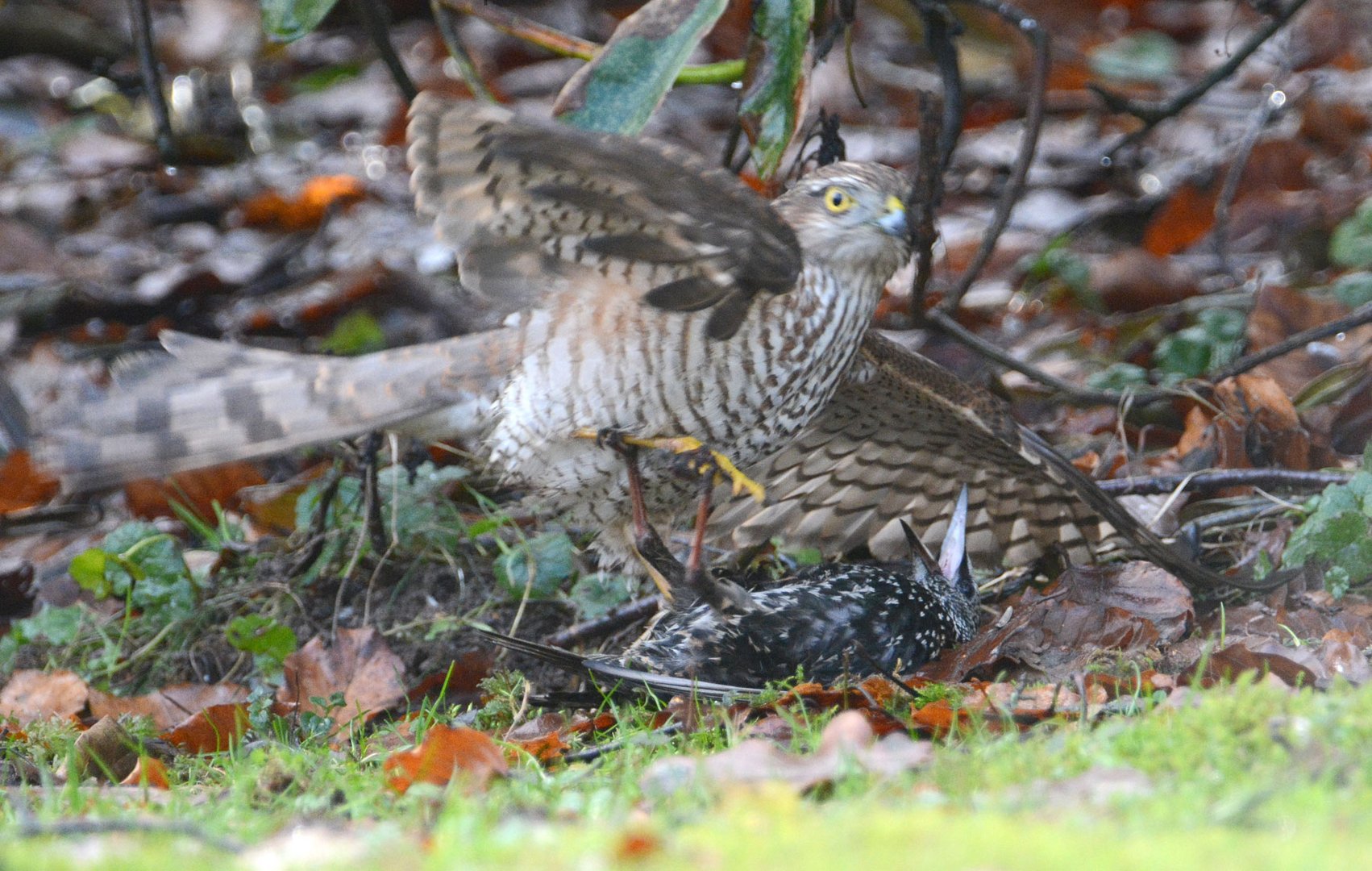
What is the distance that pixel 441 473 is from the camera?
15.4 feet

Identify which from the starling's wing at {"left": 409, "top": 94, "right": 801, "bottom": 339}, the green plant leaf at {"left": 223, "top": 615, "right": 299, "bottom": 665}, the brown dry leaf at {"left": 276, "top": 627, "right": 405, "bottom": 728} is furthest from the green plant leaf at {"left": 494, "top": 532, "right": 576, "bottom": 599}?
the starling's wing at {"left": 409, "top": 94, "right": 801, "bottom": 339}

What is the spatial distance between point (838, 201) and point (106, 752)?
219cm

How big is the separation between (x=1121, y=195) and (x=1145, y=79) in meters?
1.31

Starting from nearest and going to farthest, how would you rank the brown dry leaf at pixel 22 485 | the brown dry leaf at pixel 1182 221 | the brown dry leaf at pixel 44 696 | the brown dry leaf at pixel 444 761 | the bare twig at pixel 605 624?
1. the brown dry leaf at pixel 444 761
2. the brown dry leaf at pixel 44 696
3. the bare twig at pixel 605 624
4. the brown dry leaf at pixel 22 485
5. the brown dry leaf at pixel 1182 221

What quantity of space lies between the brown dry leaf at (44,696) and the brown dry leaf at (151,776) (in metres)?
0.97

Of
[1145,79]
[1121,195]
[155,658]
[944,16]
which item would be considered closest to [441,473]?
[155,658]

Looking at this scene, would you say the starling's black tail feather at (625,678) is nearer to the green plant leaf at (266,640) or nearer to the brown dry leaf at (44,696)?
the green plant leaf at (266,640)

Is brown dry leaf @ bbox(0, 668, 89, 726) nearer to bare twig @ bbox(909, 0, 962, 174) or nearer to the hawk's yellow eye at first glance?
the hawk's yellow eye

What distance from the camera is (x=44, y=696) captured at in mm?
4078

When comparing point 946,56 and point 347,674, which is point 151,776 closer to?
point 347,674

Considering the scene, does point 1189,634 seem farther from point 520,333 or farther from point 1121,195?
point 1121,195

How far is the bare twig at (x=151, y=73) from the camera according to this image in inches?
189

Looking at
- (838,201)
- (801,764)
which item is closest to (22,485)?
(838,201)

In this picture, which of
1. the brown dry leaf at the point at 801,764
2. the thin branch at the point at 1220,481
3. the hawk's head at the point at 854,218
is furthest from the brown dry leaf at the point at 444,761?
the thin branch at the point at 1220,481
